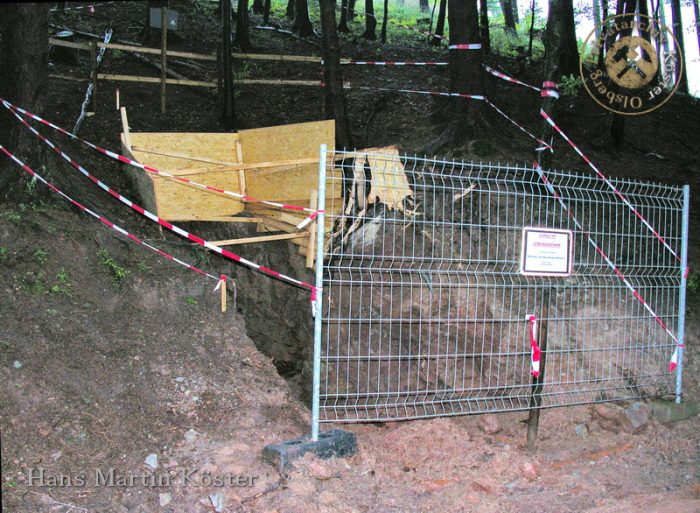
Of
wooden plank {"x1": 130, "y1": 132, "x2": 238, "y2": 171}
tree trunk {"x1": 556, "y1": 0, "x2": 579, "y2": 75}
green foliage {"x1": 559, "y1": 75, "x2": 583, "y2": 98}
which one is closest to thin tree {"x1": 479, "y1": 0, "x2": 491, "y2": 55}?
tree trunk {"x1": 556, "y1": 0, "x2": 579, "y2": 75}

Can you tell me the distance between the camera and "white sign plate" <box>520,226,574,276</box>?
5765 mm

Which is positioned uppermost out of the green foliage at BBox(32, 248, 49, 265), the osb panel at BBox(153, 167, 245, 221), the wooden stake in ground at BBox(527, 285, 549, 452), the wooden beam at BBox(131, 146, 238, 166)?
the wooden beam at BBox(131, 146, 238, 166)

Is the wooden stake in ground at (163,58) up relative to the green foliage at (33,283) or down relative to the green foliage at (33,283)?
up

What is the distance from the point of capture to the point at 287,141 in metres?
8.66

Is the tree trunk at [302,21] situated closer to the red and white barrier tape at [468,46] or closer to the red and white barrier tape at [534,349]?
the red and white barrier tape at [468,46]

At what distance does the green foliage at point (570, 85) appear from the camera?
13114 mm

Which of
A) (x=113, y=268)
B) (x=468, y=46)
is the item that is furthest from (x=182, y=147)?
(x=468, y=46)

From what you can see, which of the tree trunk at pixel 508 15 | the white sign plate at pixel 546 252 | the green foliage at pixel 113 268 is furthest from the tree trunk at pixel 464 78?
the tree trunk at pixel 508 15

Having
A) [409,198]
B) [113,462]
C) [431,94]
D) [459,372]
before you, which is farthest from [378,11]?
[113,462]

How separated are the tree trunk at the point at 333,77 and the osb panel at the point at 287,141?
1299 millimetres

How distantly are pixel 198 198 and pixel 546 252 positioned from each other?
4.77 meters

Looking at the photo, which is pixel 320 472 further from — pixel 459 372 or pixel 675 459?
pixel 675 459

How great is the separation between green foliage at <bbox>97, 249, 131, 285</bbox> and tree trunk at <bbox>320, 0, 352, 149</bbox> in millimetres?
4381

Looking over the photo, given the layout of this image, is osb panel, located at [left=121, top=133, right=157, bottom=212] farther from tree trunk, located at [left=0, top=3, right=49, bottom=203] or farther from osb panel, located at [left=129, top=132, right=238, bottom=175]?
tree trunk, located at [left=0, top=3, right=49, bottom=203]
